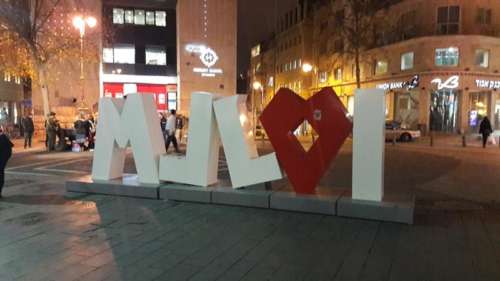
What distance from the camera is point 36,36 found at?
2458 centimetres

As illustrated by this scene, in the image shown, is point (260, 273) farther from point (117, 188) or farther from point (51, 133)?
point (51, 133)

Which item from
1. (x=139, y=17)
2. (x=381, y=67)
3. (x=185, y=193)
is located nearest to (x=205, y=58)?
(x=139, y=17)

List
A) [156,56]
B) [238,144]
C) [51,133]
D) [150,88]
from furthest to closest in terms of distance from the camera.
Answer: [150,88], [156,56], [51,133], [238,144]

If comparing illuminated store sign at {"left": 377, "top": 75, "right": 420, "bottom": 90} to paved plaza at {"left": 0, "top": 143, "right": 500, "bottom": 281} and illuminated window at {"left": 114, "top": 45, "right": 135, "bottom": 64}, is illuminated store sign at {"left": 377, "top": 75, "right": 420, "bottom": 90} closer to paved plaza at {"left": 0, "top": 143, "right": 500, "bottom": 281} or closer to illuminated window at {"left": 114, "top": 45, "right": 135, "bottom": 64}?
illuminated window at {"left": 114, "top": 45, "right": 135, "bottom": 64}

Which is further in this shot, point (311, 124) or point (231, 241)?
point (311, 124)

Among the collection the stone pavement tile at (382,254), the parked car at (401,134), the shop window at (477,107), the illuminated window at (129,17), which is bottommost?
the stone pavement tile at (382,254)

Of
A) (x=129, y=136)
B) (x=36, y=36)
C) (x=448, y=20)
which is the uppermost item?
(x=448, y=20)

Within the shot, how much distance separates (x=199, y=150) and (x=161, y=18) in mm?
34231

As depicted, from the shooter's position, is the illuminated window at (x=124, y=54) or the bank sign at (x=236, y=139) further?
the illuminated window at (x=124, y=54)

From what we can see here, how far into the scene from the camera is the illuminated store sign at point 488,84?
34.3 metres

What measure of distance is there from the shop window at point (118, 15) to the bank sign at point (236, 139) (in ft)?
106

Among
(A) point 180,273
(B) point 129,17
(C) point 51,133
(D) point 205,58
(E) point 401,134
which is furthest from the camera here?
(B) point 129,17

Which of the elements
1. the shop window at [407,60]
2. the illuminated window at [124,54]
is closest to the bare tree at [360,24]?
the shop window at [407,60]

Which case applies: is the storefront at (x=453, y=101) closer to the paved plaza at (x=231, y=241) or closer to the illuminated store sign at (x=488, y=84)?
the illuminated store sign at (x=488, y=84)
